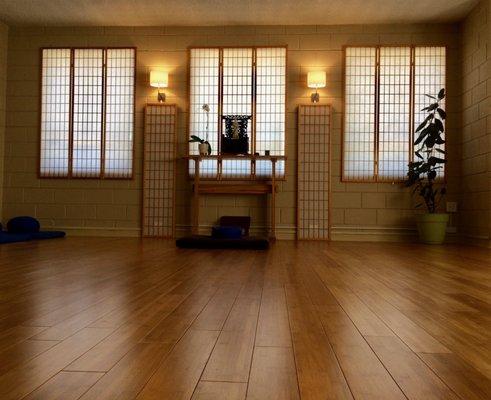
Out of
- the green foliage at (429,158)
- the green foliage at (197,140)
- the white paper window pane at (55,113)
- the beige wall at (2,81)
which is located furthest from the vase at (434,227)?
the beige wall at (2,81)

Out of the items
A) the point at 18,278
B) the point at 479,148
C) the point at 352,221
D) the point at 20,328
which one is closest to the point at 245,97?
the point at 352,221

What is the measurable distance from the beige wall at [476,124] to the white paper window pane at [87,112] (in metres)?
4.82

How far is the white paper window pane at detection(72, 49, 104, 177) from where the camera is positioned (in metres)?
6.52

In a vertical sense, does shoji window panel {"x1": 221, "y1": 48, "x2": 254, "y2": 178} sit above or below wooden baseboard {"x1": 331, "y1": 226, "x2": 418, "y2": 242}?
above

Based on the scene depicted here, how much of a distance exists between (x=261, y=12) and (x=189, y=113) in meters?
1.61

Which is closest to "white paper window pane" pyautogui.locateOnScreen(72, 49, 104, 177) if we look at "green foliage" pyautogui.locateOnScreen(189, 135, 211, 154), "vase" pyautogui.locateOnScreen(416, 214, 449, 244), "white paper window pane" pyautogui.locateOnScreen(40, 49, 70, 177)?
"white paper window pane" pyautogui.locateOnScreen(40, 49, 70, 177)

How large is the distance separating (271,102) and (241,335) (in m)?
5.33

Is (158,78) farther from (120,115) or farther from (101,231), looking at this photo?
(101,231)

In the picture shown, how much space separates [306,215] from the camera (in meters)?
6.24

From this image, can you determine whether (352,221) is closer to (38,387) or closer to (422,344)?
(422,344)

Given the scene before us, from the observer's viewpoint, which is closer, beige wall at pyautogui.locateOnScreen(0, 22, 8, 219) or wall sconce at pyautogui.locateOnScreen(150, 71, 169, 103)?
wall sconce at pyautogui.locateOnScreen(150, 71, 169, 103)

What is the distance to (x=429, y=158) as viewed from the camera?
5.80m

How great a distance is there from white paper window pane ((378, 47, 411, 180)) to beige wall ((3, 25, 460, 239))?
228 mm

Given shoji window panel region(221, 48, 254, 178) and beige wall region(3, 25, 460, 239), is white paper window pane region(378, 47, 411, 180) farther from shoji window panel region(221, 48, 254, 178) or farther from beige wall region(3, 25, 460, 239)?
shoji window panel region(221, 48, 254, 178)
